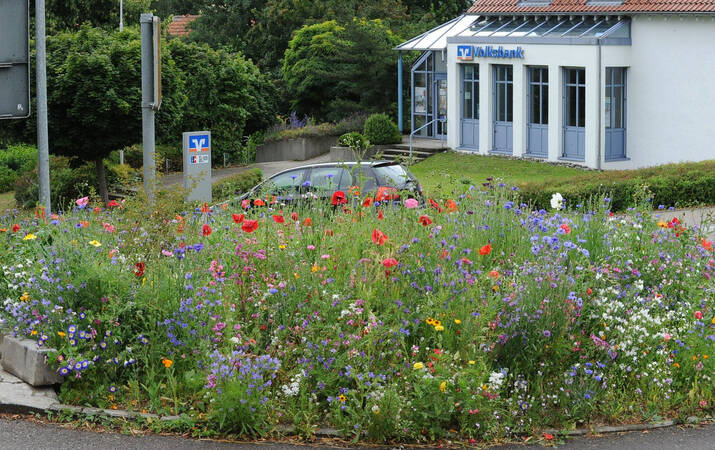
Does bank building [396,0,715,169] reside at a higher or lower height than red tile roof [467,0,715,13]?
lower

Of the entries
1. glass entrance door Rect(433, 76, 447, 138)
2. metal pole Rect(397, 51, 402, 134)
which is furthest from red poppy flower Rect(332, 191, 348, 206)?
metal pole Rect(397, 51, 402, 134)

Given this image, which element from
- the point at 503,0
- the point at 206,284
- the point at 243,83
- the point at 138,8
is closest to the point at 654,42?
the point at 503,0

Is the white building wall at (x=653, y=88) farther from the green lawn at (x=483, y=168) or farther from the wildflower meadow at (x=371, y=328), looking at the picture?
the wildflower meadow at (x=371, y=328)

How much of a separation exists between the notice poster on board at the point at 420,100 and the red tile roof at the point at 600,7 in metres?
4.34

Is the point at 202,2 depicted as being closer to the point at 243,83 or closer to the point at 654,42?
the point at 243,83

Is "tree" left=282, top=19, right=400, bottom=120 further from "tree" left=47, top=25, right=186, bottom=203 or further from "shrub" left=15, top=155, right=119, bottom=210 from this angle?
"tree" left=47, top=25, right=186, bottom=203

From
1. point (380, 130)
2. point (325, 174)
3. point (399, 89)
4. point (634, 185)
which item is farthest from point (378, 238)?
point (399, 89)

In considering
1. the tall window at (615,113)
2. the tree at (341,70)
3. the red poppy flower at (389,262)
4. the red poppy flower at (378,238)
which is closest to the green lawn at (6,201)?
the tree at (341,70)

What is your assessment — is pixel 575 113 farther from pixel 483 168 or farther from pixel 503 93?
pixel 503 93

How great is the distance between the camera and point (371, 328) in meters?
7.12

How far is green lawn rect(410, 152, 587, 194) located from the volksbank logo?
3.06m

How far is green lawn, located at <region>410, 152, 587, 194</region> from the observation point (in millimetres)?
29250

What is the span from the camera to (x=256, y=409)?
261 inches

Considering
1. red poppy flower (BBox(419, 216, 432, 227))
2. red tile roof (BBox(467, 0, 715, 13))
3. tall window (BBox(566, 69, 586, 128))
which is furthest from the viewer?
tall window (BBox(566, 69, 586, 128))
